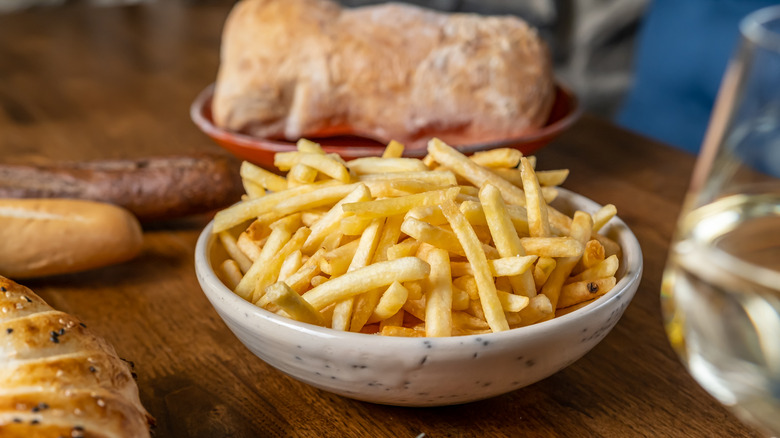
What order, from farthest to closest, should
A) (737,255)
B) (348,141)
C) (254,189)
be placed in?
(348,141) < (254,189) < (737,255)

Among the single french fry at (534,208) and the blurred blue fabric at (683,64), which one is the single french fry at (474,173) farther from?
the blurred blue fabric at (683,64)

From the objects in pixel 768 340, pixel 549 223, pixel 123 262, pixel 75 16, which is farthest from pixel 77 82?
pixel 768 340

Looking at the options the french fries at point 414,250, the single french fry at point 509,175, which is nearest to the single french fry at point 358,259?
the french fries at point 414,250

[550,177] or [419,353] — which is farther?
[550,177]

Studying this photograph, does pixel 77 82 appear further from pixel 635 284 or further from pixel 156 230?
pixel 635 284

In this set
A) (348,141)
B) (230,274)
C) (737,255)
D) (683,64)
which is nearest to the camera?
(737,255)

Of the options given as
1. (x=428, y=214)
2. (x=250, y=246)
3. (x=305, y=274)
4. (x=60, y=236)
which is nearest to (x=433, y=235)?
(x=428, y=214)

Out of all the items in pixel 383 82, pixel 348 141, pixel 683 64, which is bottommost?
pixel 683 64

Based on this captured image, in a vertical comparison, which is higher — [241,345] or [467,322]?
[467,322]

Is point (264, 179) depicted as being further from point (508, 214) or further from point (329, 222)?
point (508, 214)
